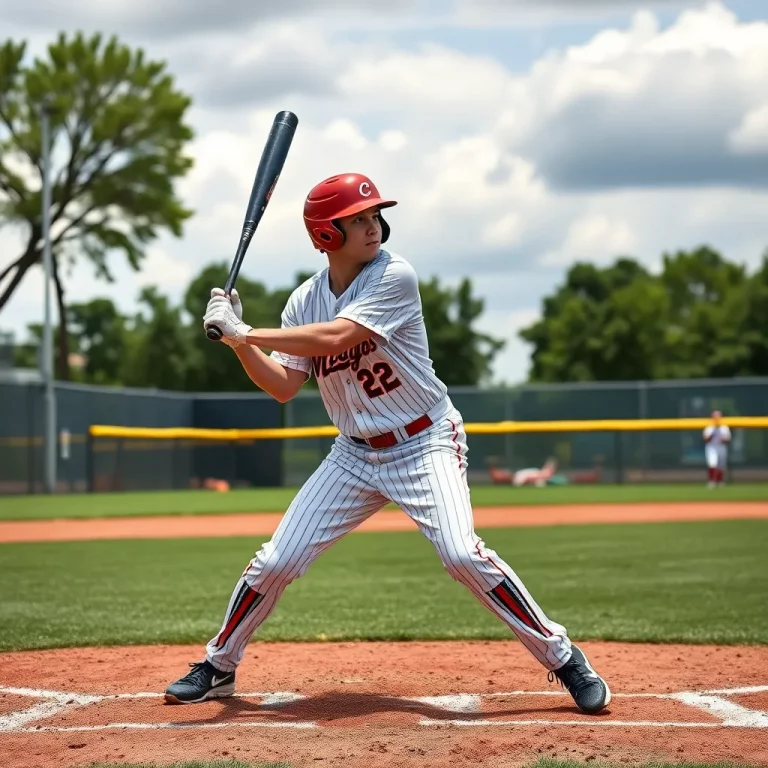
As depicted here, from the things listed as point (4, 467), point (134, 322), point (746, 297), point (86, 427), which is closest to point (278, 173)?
point (4, 467)

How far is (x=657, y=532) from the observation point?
43.0ft

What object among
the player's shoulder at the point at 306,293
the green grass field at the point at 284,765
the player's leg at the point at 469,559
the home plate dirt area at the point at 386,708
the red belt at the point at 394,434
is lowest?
the home plate dirt area at the point at 386,708

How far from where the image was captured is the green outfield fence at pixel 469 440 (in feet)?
79.0

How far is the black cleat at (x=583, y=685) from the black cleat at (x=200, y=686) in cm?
127

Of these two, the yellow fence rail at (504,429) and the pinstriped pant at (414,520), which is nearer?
the pinstriped pant at (414,520)

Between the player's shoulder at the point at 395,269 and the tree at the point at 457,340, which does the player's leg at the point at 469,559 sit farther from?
the tree at the point at 457,340

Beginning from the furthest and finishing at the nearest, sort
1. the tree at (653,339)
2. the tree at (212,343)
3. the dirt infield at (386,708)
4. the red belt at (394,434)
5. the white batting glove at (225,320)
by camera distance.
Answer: the tree at (212,343)
the tree at (653,339)
the red belt at (394,434)
the white batting glove at (225,320)
the dirt infield at (386,708)

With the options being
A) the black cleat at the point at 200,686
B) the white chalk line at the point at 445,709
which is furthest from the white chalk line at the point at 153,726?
the black cleat at the point at 200,686

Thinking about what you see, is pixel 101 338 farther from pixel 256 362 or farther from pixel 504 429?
pixel 256 362

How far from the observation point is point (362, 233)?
4.41 meters

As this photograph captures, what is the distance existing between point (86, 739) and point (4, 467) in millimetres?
19813

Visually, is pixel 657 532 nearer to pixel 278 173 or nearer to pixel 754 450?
pixel 278 173

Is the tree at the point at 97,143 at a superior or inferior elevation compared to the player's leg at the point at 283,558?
superior

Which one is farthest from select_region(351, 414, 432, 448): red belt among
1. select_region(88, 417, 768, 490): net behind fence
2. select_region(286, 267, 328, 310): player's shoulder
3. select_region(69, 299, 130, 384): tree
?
select_region(69, 299, 130, 384): tree
